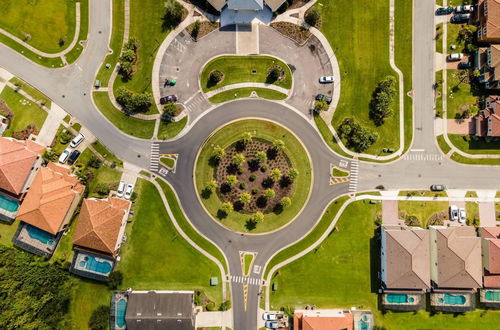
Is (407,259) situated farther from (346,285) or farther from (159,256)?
(159,256)

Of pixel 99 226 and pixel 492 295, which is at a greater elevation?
pixel 99 226

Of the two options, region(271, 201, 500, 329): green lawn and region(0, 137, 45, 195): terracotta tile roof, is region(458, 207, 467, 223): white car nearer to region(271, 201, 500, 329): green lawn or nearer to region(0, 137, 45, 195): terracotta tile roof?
region(271, 201, 500, 329): green lawn

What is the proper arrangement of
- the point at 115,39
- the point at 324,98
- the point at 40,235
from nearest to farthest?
the point at 40,235 < the point at 324,98 < the point at 115,39

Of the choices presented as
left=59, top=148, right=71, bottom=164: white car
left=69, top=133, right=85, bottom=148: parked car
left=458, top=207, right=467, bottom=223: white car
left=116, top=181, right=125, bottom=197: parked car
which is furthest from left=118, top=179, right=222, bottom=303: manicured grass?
left=458, top=207, right=467, bottom=223: white car

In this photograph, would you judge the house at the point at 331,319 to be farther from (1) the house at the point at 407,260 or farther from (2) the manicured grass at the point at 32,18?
(2) the manicured grass at the point at 32,18

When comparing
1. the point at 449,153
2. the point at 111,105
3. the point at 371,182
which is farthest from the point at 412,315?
the point at 111,105

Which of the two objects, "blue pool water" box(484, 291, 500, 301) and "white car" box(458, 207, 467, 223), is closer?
"blue pool water" box(484, 291, 500, 301)

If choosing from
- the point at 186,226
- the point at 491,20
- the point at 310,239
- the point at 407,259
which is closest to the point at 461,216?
the point at 407,259
